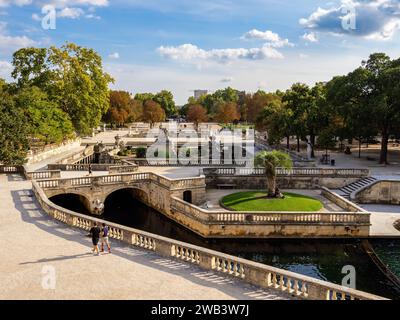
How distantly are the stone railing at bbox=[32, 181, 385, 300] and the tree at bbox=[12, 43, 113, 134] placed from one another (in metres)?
39.6

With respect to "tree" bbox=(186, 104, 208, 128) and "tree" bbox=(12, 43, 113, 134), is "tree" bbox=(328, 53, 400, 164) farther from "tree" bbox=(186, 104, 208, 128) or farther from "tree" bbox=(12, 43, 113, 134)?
"tree" bbox=(186, 104, 208, 128)

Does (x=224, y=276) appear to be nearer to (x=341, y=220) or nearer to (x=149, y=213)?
(x=341, y=220)

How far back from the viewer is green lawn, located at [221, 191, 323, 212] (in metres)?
30.5

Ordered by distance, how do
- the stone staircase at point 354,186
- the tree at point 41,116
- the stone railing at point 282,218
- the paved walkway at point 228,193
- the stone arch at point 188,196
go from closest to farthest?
the stone railing at point 282,218
the paved walkway at point 228,193
the stone arch at point 188,196
the stone staircase at point 354,186
the tree at point 41,116

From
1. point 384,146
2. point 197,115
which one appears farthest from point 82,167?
point 197,115

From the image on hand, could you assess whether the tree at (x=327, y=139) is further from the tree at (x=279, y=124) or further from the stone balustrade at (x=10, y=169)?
the stone balustrade at (x=10, y=169)

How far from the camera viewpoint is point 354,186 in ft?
123

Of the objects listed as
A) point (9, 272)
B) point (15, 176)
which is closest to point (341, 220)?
point (9, 272)

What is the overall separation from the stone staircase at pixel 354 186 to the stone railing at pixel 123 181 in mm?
12431

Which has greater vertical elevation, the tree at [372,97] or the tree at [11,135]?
the tree at [372,97]

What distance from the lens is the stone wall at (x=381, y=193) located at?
3528 centimetres

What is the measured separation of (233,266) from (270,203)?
15.8 metres

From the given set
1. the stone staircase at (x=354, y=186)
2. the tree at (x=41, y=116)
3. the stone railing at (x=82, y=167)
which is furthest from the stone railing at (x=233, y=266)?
the tree at (x=41, y=116)

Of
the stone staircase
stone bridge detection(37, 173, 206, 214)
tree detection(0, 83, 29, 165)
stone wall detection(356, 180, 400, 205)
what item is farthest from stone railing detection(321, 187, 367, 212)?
tree detection(0, 83, 29, 165)
